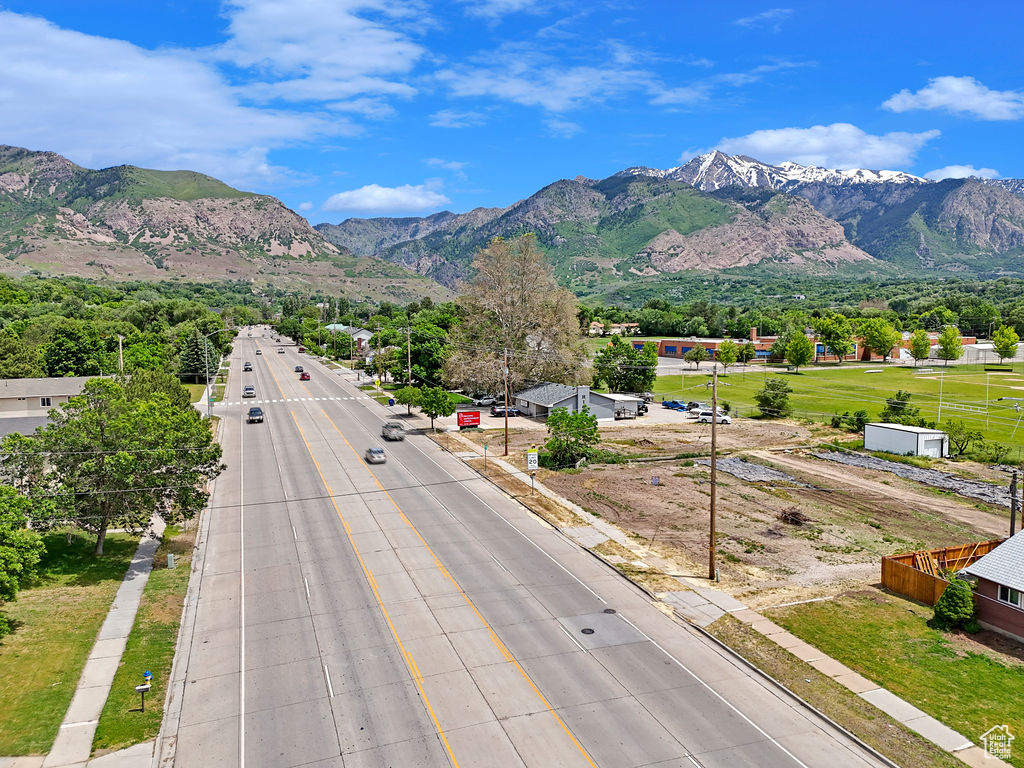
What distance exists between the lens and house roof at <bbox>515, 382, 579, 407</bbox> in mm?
80625

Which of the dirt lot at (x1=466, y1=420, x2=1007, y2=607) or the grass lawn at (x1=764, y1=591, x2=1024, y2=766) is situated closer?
the grass lawn at (x1=764, y1=591, x2=1024, y2=766)

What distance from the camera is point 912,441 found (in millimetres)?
61812

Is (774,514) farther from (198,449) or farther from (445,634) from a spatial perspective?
(198,449)

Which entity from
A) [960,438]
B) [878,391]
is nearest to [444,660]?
[960,438]

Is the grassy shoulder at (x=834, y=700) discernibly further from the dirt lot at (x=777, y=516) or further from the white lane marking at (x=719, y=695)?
the dirt lot at (x=777, y=516)

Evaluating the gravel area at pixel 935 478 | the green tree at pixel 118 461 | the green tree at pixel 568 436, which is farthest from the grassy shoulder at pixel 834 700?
the gravel area at pixel 935 478

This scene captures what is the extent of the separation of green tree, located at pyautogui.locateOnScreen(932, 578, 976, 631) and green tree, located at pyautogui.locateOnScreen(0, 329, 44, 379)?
4057 inches

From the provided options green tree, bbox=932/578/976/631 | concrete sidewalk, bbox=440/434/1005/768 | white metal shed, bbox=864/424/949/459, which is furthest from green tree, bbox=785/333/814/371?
green tree, bbox=932/578/976/631

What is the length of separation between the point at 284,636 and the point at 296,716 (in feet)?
19.5

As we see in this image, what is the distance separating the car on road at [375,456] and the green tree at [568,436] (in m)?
13.7

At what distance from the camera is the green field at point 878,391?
260 feet

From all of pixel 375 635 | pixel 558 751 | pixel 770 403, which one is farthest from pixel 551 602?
pixel 770 403

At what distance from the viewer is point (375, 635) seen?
27.0 m

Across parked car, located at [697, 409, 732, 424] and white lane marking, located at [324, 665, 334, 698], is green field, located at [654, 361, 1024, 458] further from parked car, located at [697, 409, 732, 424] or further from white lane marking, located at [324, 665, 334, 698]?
white lane marking, located at [324, 665, 334, 698]
